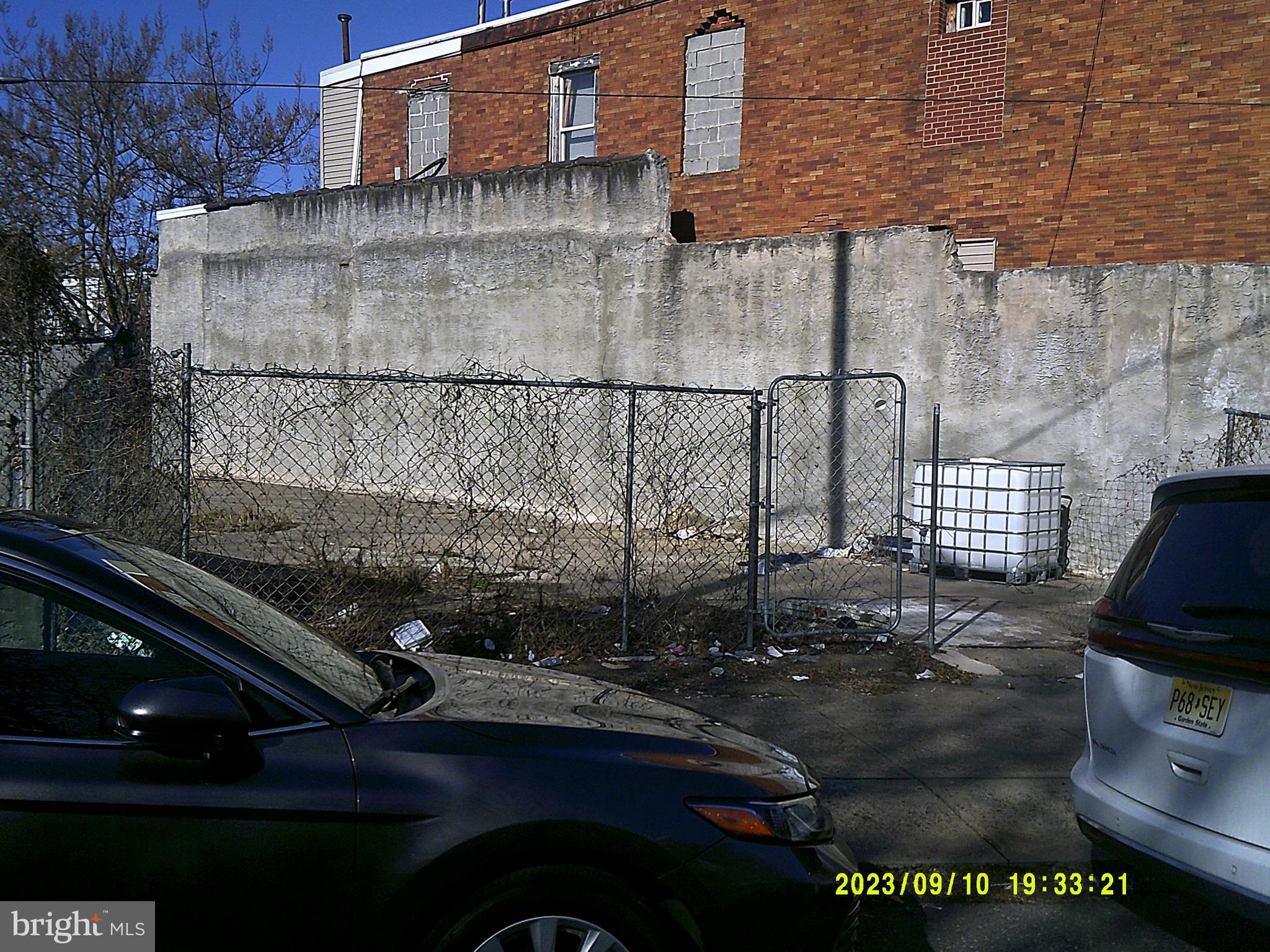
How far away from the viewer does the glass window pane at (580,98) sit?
17.7m

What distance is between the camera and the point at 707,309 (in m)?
13.8

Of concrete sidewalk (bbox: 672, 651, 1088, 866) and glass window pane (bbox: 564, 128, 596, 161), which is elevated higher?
glass window pane (bbox: 564, 128, 596, 161)

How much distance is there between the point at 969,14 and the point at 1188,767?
1282cm

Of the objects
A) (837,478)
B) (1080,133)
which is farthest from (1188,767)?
(1080,133)

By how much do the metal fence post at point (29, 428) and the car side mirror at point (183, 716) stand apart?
420 cm

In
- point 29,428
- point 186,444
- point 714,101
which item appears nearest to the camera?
point 29,428

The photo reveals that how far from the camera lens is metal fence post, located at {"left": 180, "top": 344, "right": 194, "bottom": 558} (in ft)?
20.9

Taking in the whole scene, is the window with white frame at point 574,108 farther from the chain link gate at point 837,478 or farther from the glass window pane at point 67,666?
the glass window pane at point 67,666

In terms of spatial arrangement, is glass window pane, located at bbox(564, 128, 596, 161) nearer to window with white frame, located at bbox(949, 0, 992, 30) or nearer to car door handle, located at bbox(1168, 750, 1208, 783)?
window with white frame, located at bbox(949, 0, 992, 30)

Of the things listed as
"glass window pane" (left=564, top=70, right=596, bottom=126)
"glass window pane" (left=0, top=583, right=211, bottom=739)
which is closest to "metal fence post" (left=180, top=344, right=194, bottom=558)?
"glass window pane" (left=0, top=583, right=211, bottom=739)

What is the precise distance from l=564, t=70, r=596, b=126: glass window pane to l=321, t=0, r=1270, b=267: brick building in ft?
0.10

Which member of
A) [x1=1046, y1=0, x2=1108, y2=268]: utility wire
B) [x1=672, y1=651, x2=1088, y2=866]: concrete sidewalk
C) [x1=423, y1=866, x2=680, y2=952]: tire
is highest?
[x1=1046, y1=0, x2=1108, y2=268]: utility wire

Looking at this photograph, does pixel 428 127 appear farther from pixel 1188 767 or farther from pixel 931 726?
pixel 1188 767

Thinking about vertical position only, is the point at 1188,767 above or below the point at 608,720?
below
